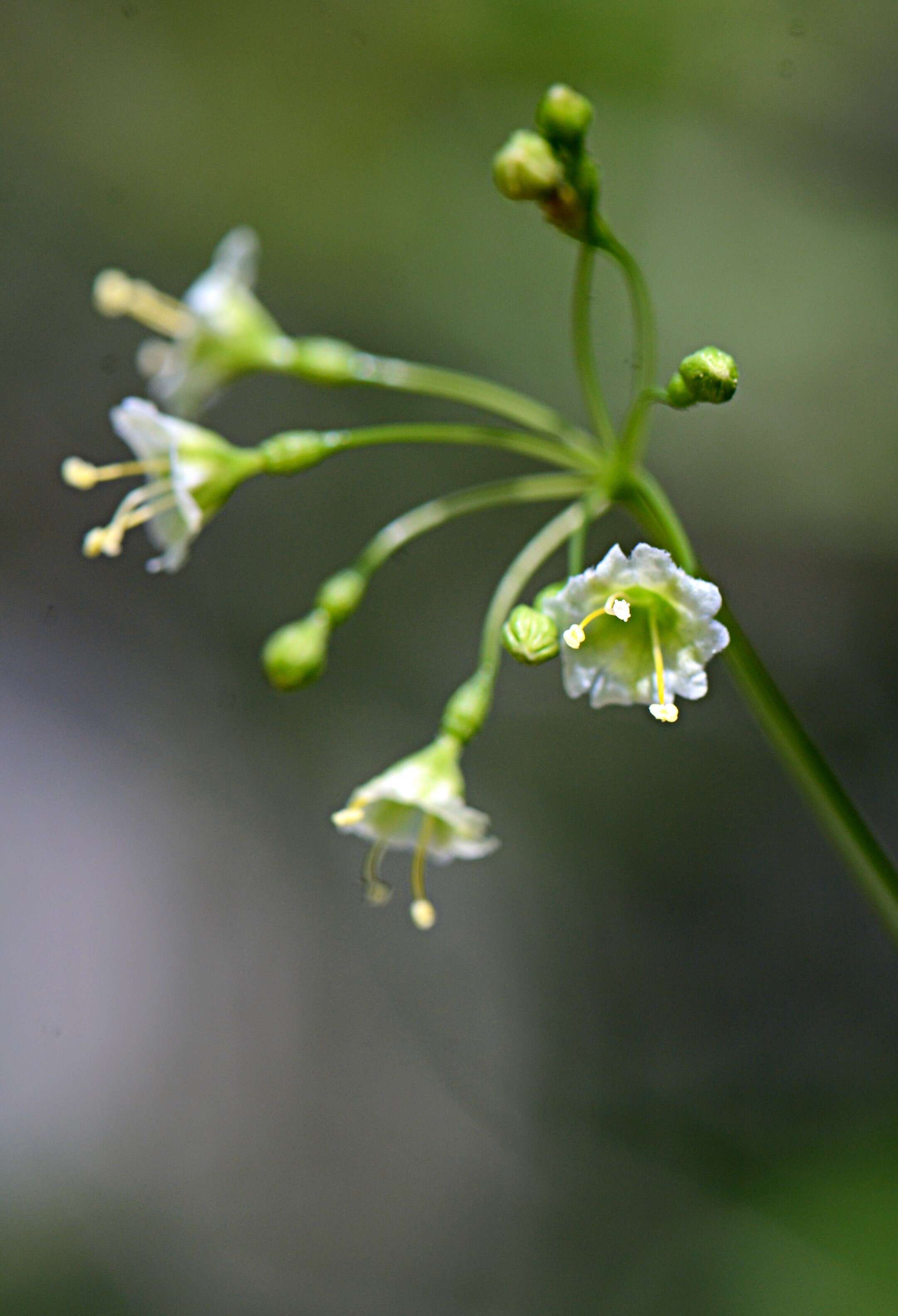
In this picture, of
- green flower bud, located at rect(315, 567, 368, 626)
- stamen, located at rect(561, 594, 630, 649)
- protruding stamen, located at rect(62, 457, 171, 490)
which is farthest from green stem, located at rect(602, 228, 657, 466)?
protruding stamen, located at rect(62, 457, 171, 490)

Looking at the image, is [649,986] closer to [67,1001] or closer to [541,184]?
[67,1001]

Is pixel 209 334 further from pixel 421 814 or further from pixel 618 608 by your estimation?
pixel 618 608

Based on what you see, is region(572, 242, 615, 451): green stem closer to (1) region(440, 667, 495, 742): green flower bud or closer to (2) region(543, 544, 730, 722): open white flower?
(2) region(543, 544, 730, 722): open white flower

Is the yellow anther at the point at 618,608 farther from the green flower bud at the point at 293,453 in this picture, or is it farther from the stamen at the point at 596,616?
the green flower bud at the point at 293,453

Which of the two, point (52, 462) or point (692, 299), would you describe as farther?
point (52, 462)

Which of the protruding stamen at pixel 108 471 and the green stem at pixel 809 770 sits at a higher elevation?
the protruding stamen at pixel 108 471

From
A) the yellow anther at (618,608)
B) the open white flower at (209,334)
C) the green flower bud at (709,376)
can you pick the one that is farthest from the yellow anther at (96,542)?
the green flower bud at (709,376)

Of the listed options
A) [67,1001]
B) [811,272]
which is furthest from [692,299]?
[67,1001]

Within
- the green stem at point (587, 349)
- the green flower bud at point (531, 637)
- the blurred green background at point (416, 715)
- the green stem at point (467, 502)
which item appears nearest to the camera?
the green flower bud at point (531, 637)
